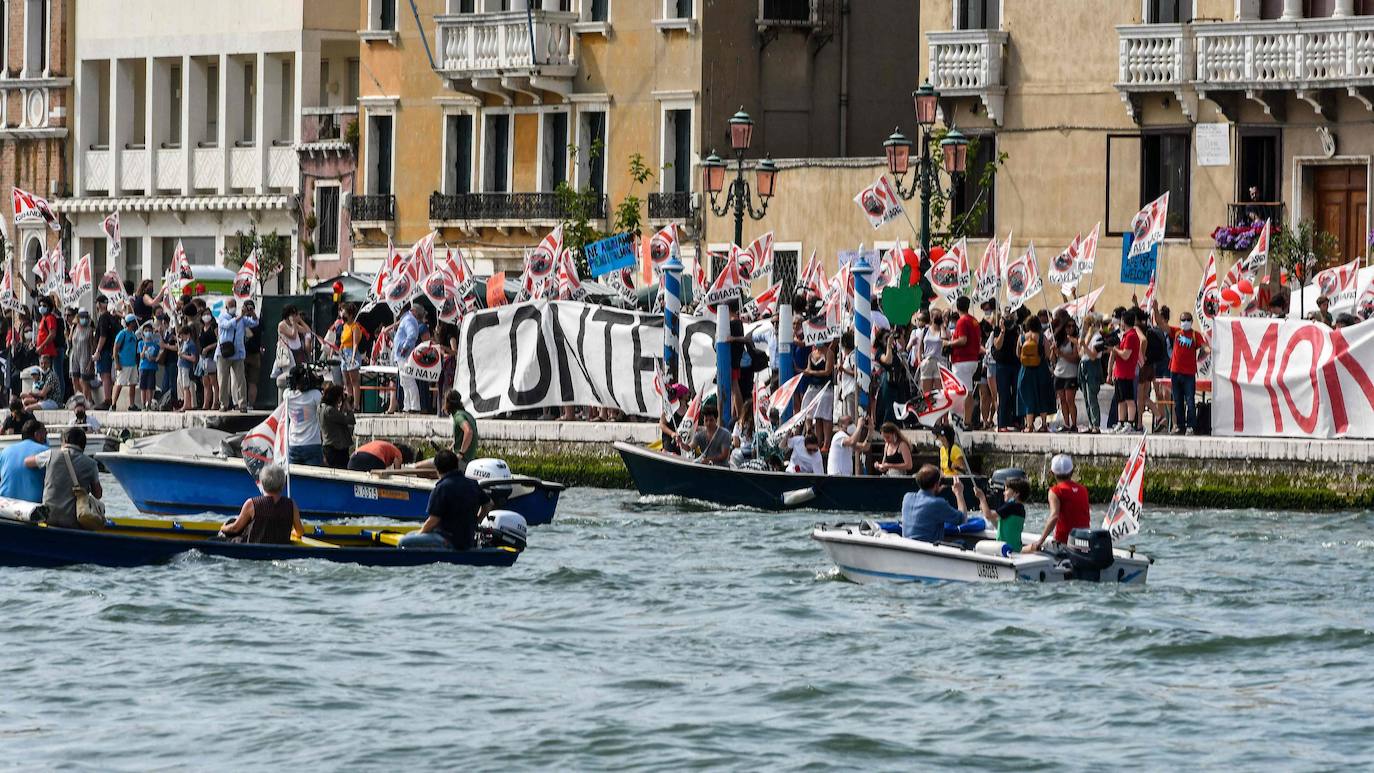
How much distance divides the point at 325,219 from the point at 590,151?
824cm

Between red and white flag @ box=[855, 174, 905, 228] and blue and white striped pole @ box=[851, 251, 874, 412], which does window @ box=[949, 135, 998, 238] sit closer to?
red and white flag @ box=[855, 174, 905, 228]

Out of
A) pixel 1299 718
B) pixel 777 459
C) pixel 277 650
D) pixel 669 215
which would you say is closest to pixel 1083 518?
pixel 1299 718

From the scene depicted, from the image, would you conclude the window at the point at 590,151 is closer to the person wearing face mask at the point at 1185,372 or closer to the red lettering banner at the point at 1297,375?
the person wearing face mask at the point at 1185,372

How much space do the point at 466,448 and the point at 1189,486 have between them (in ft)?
26.3

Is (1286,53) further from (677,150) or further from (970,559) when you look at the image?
(970,559)

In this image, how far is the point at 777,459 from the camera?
36000 millimetres

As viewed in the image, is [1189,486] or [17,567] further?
[1189,486]

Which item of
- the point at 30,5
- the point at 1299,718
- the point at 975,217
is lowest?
the point at 1299,718

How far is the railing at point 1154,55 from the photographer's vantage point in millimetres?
45938

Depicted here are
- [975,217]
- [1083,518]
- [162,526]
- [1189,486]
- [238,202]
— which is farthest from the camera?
[238,202]

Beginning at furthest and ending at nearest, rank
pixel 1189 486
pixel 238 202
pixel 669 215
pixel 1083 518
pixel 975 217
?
pixel 238 202 < pixel 669 215 < pixel 975 217 < pixel 1189 486 < pixel 1083 518

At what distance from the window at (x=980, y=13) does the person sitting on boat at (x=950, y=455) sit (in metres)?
17.2

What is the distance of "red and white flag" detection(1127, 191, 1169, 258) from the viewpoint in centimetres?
3778

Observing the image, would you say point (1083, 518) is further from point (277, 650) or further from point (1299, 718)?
point (277, 650)
